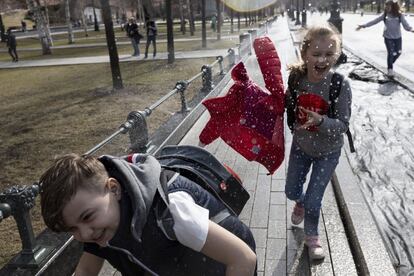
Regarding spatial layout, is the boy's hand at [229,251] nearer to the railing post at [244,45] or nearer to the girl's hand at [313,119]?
the girl's hand at [313,119]

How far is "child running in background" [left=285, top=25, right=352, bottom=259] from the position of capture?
9.78ft

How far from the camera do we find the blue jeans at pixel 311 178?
10.7ft

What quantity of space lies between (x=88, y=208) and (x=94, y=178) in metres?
0.11

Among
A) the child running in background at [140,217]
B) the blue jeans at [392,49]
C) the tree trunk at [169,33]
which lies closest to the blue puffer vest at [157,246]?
the child running in background at [140,217]

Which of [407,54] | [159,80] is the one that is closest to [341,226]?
[159,80]

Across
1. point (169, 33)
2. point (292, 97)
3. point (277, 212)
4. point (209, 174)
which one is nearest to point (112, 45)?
point (169, 33)

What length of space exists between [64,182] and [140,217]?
0.32m

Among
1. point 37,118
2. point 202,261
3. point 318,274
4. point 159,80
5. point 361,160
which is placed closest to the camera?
point 202,261

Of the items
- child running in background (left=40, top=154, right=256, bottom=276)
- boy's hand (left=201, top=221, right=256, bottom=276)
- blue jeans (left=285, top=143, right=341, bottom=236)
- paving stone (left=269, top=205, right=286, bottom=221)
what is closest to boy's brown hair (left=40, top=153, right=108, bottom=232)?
child running in background (left=40, top=154, right=256, bottom=276)

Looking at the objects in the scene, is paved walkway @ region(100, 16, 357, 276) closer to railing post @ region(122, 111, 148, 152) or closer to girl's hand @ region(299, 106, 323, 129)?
girl's hand @ region(299, 106, 323, 129)

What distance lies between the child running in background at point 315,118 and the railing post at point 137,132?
2099 mm

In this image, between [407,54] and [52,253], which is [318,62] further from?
[407,54]

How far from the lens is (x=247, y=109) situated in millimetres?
3059

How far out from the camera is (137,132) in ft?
16.7
